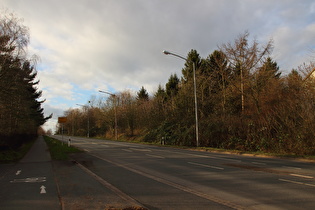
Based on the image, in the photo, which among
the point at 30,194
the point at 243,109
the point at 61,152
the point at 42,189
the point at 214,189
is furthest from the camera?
the point at 243,109

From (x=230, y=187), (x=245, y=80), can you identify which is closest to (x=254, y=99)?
(x=245, y=80)

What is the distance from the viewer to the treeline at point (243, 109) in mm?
18844

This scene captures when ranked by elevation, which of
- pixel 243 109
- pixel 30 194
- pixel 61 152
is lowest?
pixel 30 194

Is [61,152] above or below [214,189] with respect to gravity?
above

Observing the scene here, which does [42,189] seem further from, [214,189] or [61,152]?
[61,152]

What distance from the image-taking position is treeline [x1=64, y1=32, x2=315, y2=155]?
18844mm

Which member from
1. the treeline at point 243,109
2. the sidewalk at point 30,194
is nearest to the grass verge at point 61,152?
the sidewalk at point 30,194

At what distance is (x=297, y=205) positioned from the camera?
575 cm

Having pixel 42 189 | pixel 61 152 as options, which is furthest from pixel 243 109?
pixel 42 189

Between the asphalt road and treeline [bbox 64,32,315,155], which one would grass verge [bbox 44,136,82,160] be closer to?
the asphalt road

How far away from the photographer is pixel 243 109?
25625 mm

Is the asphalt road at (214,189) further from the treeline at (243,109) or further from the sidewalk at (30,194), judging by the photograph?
the treeline at (243,109)

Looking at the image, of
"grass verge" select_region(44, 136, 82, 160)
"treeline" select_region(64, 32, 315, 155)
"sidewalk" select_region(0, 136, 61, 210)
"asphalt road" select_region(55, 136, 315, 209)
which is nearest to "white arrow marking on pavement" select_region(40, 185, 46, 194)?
"sidewalk" select_region(0, 136, 61, 210)

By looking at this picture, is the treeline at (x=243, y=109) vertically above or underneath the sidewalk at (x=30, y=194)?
above
